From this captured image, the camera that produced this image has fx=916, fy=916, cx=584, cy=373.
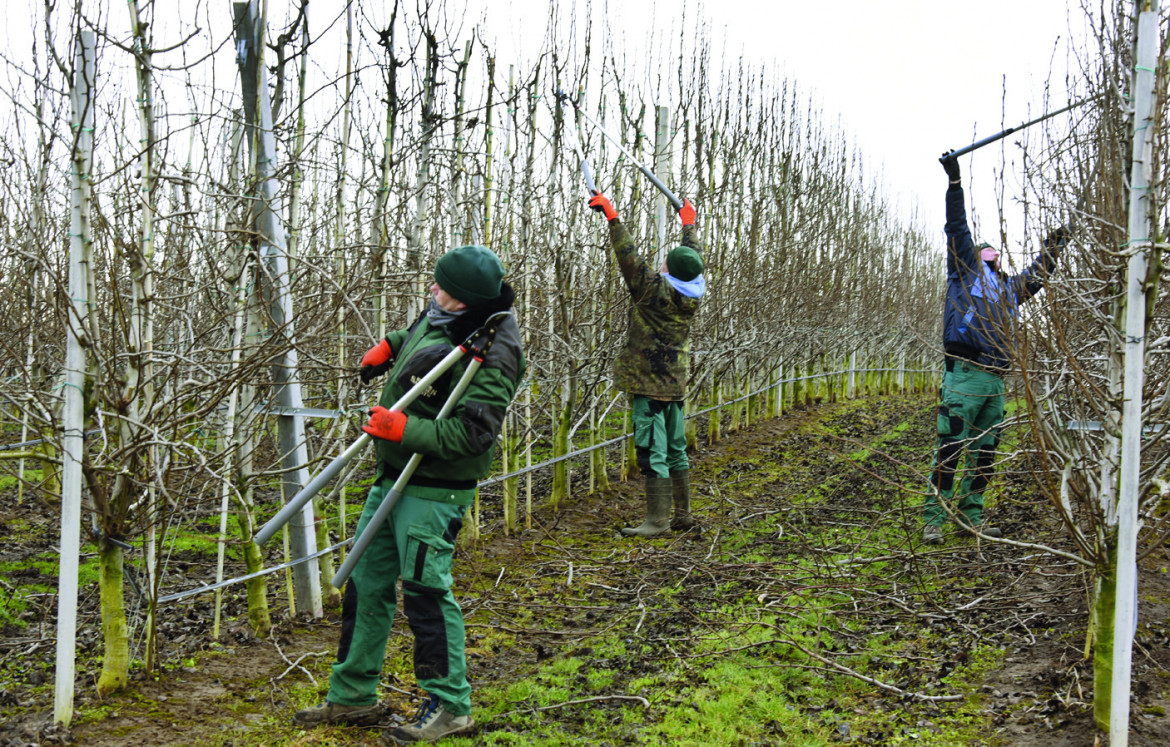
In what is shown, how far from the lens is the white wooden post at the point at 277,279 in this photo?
4.27 metres

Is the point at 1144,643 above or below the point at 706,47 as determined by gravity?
below

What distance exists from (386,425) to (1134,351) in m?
2.35

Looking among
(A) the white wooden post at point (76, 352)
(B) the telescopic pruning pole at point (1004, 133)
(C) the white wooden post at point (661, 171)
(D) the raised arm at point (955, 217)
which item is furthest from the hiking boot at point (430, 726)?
(C) the white wooden post at point (661, 171)

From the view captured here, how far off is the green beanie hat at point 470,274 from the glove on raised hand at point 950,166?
115 inches

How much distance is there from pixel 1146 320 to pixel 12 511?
869cm

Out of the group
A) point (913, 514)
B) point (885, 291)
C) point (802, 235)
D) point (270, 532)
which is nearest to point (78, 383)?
point (270, 532)

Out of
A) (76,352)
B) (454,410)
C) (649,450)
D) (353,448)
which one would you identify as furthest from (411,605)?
(649,450)

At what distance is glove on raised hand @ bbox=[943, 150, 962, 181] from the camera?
16.4 ft

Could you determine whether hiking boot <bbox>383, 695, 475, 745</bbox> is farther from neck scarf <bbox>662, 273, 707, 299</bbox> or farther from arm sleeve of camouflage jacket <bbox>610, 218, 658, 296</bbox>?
neck scarf <bbox>662, 273, 707, 299</bbox>

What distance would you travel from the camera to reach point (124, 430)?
3348 millimetres

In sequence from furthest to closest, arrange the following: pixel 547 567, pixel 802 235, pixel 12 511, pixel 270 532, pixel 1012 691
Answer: pixel 802 235, pixel 12 511, pixel 547 567, pixel 1012 691, pixel 270 532

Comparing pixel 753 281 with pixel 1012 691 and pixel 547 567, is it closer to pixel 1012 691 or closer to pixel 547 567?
pixel 547 567

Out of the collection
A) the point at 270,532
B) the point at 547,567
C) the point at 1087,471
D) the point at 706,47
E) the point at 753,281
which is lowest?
the point at 547,567

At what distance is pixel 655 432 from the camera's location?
6.66m
